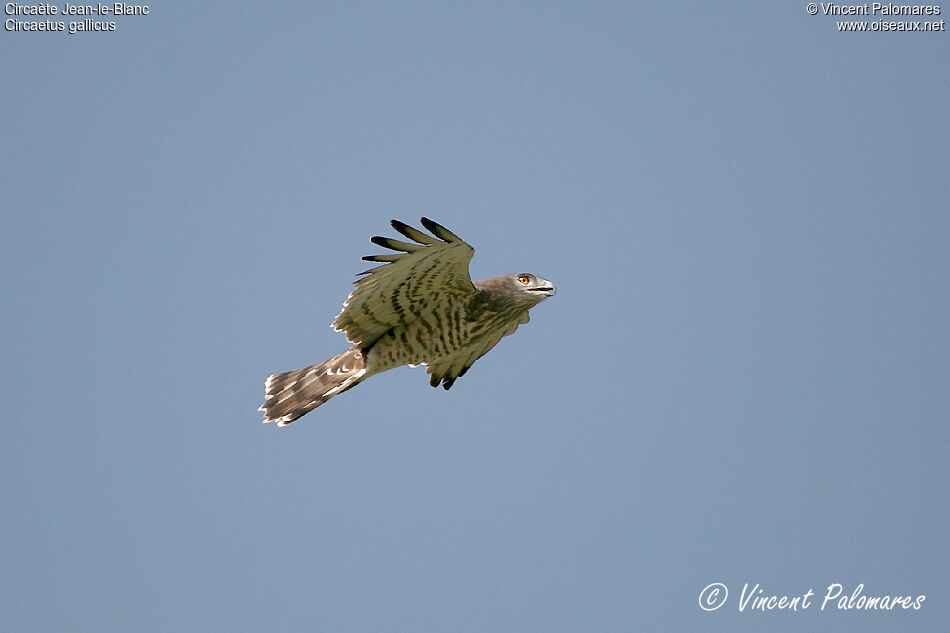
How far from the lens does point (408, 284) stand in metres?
9.55

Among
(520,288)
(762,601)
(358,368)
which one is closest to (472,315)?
(520,288)

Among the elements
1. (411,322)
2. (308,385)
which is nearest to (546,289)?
(411,322)

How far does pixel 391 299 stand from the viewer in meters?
9.74

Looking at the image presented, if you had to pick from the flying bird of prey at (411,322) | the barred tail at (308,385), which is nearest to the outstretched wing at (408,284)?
the flying bird of prey at (411,322)

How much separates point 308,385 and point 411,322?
120cm

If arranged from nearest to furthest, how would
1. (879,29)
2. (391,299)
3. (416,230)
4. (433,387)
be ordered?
1. (416,230)
2. (391,299)
3. (433,387)
4. (879,29)

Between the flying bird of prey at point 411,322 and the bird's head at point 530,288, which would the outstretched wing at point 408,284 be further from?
the bird's head at point 530,288

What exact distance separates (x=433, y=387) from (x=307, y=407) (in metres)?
1.49

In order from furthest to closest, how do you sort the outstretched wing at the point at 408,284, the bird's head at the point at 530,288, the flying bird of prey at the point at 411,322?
the bird's head at the point at 530,288
the flying bird of prey at the point at 411,322
the outstretched wing at the point at 408,284

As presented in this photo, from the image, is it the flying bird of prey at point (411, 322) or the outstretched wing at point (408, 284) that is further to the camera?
the flying bird of prey at point (411, 322)

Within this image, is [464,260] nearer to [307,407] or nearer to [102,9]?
[307,407]

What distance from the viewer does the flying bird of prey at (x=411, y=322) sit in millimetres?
9508

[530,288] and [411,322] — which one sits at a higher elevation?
[530,288]

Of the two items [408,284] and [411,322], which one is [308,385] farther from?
[408,284]
